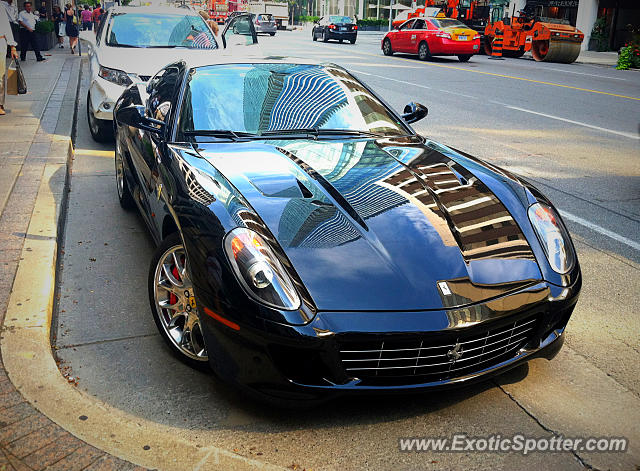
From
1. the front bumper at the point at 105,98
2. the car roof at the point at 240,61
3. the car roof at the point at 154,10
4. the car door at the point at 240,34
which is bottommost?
the front bumper at the point at 105,98

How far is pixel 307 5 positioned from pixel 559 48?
282ft

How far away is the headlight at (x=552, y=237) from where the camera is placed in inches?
131

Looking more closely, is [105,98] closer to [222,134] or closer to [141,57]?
[141,57]

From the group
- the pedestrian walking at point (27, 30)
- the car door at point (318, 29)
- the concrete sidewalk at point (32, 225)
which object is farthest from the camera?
the car door at point (318, 29)

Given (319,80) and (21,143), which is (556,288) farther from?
(21,143)

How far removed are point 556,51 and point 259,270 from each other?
2687 cm

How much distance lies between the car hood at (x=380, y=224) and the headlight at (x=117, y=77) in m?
5.30

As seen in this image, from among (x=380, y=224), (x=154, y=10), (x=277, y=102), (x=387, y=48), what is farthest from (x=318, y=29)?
(x=380, y=224)

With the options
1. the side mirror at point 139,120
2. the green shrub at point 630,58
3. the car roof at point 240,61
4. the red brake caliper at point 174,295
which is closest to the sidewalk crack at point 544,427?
the red brake caliper at point 174,295

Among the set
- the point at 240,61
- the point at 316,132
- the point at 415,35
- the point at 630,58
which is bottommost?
the point at 630,58

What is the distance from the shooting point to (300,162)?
391 cm

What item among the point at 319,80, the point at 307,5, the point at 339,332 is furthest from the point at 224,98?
the point at 307,5

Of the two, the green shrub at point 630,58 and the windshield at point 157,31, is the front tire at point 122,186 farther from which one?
the green shrub at point 630,58

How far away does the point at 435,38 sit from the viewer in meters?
25.9
